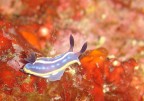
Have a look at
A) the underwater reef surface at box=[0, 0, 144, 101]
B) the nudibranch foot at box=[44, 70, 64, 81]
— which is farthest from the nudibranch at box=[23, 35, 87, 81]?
the underwater reef surface at box=[0, 0, 144, 101]

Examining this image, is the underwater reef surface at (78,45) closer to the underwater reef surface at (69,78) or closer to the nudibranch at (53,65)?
the underwater reef surface at (69,78)

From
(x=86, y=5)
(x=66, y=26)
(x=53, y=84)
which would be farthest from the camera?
(x=53, y=84)

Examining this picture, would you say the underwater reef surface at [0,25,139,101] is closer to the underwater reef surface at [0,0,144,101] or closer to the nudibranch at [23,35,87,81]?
the underwater reef surface at [0,0,144,101]

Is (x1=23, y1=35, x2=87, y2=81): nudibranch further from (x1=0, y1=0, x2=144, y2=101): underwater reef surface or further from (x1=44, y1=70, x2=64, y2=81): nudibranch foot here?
(x1=0, y1=0, x2=144, y2=101): underwater reef surface

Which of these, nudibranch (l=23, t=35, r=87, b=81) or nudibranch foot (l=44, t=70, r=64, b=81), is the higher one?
nudibranch (l=23, t=35, r=87, b=81)

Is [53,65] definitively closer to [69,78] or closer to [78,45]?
Result: [69,78]

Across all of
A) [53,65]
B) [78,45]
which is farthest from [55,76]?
[78,45]

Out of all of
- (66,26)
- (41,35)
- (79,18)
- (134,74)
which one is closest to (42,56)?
(41,35)

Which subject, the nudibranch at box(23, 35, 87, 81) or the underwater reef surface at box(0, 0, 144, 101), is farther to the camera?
the nudibranch at box(23, 35, 87, 81)

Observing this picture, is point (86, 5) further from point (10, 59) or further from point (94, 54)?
point (10, 59)

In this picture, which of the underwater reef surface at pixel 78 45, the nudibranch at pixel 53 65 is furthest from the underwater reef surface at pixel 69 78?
the nudibranch at pixel 53 65
